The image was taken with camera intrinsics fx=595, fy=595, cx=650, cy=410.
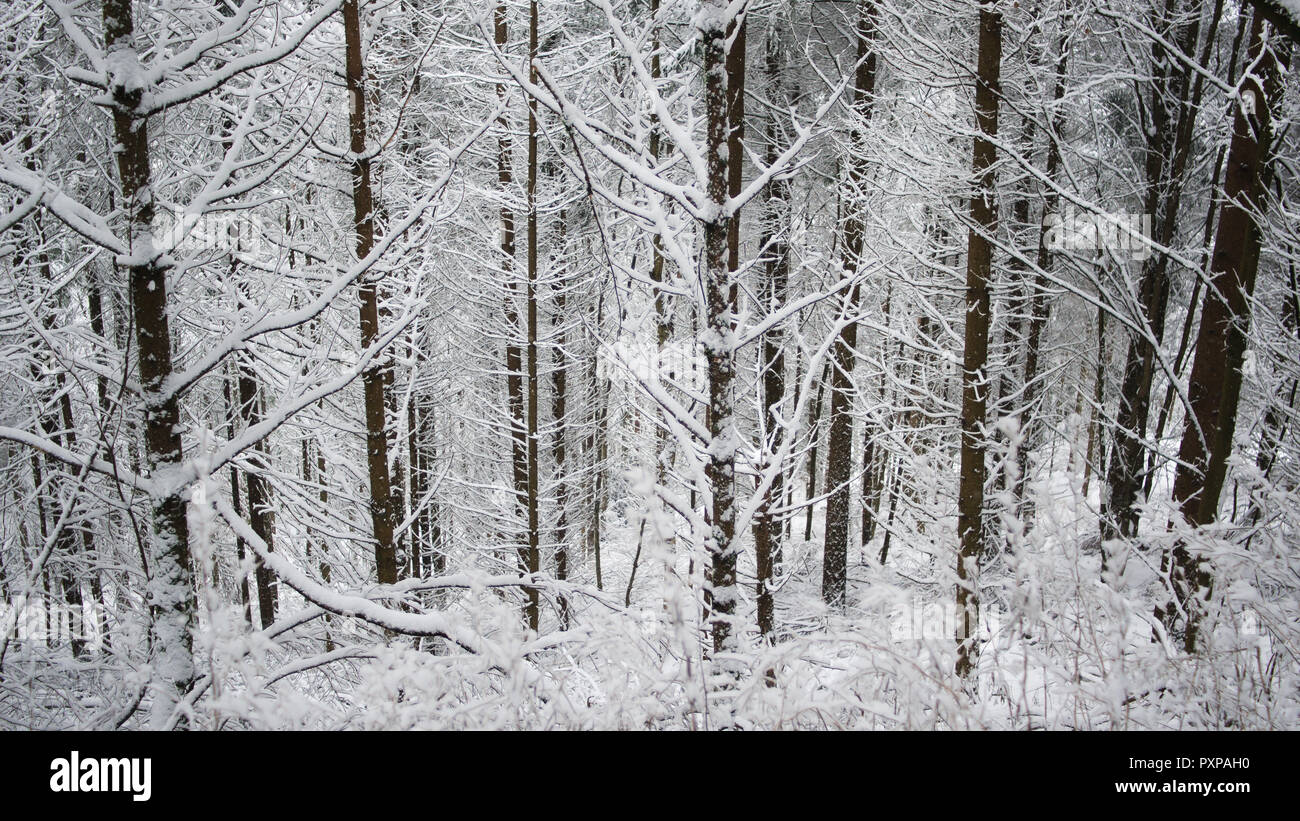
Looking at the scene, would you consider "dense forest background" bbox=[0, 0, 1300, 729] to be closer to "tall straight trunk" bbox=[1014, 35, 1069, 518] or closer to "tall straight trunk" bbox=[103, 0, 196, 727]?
"tall straight trunk" bbox=[103, 0, 196, 727]

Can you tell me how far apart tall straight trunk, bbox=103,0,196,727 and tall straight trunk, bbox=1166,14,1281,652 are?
6.64m

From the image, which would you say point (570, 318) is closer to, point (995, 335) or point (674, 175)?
point (674, 175)

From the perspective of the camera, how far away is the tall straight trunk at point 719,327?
315 centimetres

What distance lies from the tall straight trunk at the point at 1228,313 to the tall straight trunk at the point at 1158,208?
1.34 metres

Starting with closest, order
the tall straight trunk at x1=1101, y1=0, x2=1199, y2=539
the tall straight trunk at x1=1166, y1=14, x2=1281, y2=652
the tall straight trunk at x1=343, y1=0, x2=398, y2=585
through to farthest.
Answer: the tall straight trunk at x1=1166, y1=14, x2=1281, y2=652 → the tall straight trunk at x1=343, y1=0, x2=398, y2=585 → the tall straight trunk at x1=1101, y1=0, x2=1199, y2=539

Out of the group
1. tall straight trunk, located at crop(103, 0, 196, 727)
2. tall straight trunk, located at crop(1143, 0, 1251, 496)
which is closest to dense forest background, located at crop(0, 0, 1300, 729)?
tall straight trunk, located at crop(103, 0, 196, 727)

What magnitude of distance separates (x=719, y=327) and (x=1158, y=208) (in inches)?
324

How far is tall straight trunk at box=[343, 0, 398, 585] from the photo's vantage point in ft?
17.1

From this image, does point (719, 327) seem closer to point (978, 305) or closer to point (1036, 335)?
point (978, 305)

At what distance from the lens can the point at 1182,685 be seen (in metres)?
2.55

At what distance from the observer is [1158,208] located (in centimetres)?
797

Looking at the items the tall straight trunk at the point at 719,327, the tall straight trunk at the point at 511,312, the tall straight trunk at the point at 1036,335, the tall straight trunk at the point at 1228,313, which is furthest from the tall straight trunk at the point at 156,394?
the tall straight trunk at the point at 1036,335
